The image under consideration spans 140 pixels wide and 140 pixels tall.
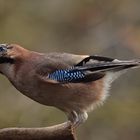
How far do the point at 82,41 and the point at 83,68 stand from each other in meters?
3.32

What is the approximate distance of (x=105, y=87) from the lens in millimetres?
5938

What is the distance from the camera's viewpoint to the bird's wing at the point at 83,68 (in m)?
5.62

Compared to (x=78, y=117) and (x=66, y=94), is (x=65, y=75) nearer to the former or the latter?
(x=66, y=94)

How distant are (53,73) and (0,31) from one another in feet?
9.82

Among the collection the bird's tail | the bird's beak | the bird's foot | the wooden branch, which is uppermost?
the bird's beak

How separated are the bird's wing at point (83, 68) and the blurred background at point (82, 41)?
219cm

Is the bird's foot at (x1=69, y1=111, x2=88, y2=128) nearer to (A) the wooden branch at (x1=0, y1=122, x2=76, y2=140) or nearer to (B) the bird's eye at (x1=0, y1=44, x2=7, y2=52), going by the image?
(B) the bird's eye at (x1=0, y1=44, x2=7, y2=52)

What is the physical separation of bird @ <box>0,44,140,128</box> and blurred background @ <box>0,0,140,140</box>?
215 cm

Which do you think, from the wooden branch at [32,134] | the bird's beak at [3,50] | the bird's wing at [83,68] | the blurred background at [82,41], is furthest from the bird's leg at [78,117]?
the blurred background at [82,41]

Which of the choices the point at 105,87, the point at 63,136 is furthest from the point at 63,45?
the point at 63,136

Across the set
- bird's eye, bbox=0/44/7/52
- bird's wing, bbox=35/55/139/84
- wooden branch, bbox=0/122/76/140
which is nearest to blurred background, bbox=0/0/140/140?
bird's wing, bbox=35/55/139/84

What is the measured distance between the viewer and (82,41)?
9039 millimetres

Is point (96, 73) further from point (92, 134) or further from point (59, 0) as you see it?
point (59, 0)

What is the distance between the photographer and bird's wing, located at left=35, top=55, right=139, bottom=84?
5.62 metres
